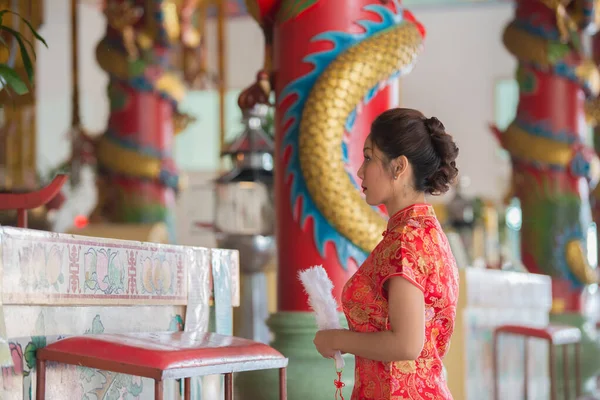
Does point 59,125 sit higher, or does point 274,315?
point 59,125

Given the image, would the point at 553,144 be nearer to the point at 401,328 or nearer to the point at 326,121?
the point at 326,121

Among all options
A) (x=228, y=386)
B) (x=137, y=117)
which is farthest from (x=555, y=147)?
(x=228, y=386)

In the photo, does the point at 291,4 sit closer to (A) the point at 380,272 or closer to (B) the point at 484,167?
(A) the point at 380,272

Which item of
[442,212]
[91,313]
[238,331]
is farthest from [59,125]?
[91,313]

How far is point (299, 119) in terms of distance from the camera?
358 cm

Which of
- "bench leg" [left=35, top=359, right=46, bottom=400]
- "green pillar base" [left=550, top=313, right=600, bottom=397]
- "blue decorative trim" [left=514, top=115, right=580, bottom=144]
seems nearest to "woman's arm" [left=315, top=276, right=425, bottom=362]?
"bench leg" [left=35, top=359, right=46, bottom=400]

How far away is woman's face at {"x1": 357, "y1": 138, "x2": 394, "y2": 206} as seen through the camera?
1957 millimetres

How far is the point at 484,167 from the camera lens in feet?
41.8

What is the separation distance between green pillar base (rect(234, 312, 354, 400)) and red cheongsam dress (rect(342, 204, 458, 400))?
1.44m

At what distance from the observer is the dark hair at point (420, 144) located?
193 cm

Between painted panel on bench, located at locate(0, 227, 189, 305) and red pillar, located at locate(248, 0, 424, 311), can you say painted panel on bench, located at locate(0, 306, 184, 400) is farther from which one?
red pillar, located at locate(248, 0, 424, 311)

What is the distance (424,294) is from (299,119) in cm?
179

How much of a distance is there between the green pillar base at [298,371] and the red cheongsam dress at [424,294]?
1437mm

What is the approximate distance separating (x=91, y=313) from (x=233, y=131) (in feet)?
39.2
